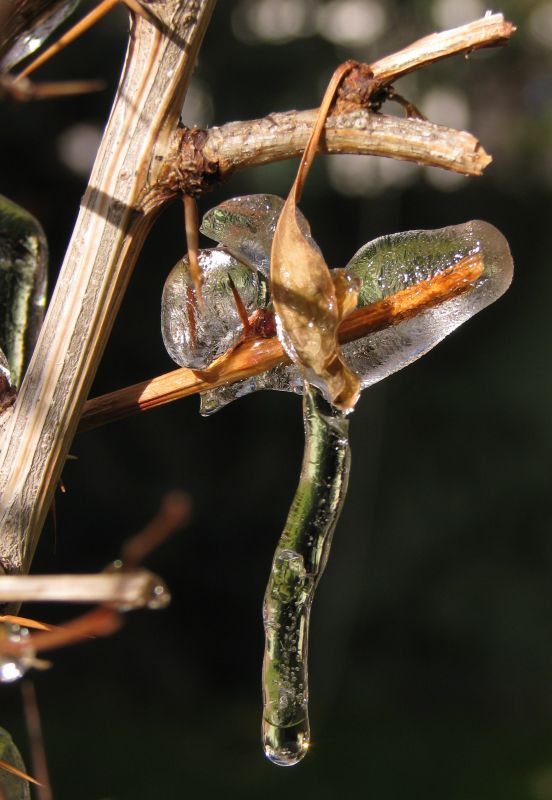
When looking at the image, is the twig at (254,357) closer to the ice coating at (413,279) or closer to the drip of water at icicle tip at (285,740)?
the ice coating at (413,279)

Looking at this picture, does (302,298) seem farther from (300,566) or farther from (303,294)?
(300,566)

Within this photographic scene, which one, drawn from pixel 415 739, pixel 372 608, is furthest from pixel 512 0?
pixel 415 739

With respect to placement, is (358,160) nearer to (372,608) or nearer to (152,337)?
(152,337)

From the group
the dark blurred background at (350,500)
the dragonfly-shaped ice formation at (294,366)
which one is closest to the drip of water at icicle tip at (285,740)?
the dragonfly-shaped ice formation at (294,366)

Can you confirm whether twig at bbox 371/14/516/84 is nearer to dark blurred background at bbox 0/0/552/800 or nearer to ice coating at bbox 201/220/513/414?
ice coating at bbox 201/220/513/414

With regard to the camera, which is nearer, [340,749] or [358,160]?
[340,749]

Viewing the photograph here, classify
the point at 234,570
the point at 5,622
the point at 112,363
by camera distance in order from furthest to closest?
1. the point at 234,570
2. the point at 112,363
3. the point at 5,622
